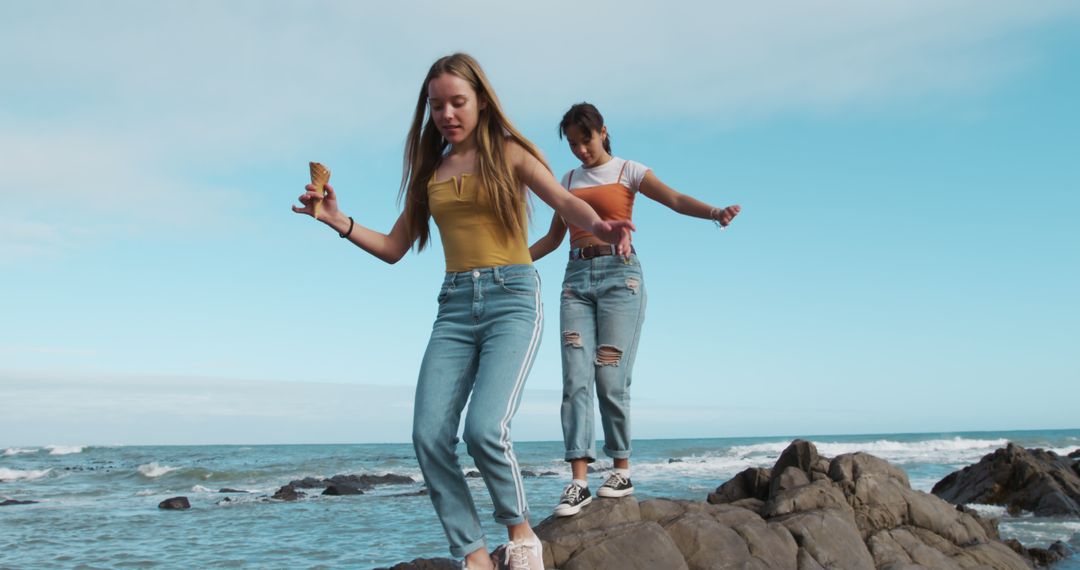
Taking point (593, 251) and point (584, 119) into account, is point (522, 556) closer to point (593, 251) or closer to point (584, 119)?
point (593, 251)

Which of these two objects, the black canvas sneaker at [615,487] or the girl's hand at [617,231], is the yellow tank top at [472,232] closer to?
the girl's hand at [617,231]

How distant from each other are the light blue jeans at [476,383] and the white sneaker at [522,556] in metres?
0.10

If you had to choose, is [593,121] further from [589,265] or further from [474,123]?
[474,123]

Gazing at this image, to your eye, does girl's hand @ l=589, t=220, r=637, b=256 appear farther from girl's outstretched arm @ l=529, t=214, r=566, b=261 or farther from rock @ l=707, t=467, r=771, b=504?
rock @ l=707, t=467, r=771, b=504

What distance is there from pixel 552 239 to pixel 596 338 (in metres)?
0.81

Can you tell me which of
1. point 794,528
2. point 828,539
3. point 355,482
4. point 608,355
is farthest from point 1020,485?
point 355,482

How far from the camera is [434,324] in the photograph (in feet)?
13.2

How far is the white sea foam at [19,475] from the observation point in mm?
34234

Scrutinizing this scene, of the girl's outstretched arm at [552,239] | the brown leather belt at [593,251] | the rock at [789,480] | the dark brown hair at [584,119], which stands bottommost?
the rock at [789,480]

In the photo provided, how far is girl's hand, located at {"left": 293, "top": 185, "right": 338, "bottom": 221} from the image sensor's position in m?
4.15

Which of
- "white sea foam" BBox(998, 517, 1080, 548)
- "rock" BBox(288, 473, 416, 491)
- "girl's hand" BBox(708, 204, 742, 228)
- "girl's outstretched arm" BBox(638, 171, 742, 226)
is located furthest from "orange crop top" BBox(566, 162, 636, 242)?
"rock" BBox(288, 473, 416, 491)

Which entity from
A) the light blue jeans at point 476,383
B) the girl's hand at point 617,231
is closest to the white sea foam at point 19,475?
the light blue jeans at point 476,383

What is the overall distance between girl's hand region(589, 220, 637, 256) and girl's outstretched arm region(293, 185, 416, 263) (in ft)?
3.91

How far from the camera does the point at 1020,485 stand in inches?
598
